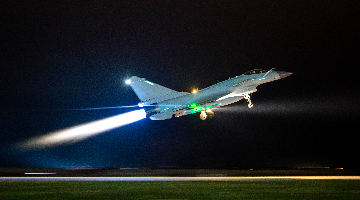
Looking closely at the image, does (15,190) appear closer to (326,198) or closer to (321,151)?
(326,198)

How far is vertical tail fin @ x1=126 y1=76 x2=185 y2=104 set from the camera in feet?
138

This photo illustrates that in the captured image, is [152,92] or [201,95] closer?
[201,95]

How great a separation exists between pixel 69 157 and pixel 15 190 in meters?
37.3

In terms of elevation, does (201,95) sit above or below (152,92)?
below

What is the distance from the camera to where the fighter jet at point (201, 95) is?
40.5m

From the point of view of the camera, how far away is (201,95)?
4109 centimetres

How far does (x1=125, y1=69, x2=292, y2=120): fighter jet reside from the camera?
40.5 meters

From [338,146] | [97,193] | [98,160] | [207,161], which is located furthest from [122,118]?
[338,146]

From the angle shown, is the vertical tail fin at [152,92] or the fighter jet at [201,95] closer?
the fighter jet at [201,95]

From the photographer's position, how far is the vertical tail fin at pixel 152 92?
138 feet

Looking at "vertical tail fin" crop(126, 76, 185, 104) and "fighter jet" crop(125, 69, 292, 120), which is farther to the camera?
"vertical tail fin" crop(126, 76, 185, 104)

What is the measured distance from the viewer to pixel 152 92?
42219 millimetres

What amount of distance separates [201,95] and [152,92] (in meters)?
4.72

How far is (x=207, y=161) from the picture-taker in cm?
6253
